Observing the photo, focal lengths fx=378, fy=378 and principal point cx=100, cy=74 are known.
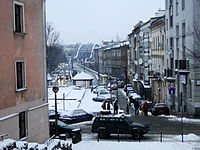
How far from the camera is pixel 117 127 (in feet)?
73.6

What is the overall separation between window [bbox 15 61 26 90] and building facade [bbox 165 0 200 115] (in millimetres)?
13097

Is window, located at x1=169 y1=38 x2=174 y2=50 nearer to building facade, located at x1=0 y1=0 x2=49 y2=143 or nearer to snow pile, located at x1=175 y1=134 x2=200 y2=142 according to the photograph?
snow pile, located at x1=175 y1=134 x2=200 y2=142

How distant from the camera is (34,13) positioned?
19219mm

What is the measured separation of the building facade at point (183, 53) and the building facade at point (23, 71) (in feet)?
38.0

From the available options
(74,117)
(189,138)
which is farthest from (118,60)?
(189,138)

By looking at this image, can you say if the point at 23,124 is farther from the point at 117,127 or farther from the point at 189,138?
the point at 189,138

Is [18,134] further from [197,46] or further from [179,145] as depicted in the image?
[197,46]

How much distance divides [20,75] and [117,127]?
286 inches

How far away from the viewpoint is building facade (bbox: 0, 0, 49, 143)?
16188mm

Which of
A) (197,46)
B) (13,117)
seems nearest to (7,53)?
(13,117)

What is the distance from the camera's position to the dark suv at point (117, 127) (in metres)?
22.3

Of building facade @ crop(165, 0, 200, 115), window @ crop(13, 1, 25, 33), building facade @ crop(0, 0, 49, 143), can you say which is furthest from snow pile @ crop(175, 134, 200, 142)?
window @ crop(13, 1, 25, 33)

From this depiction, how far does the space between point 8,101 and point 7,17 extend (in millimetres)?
3635

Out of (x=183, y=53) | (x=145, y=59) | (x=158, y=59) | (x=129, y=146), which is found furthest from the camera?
(x=145, y=59)
